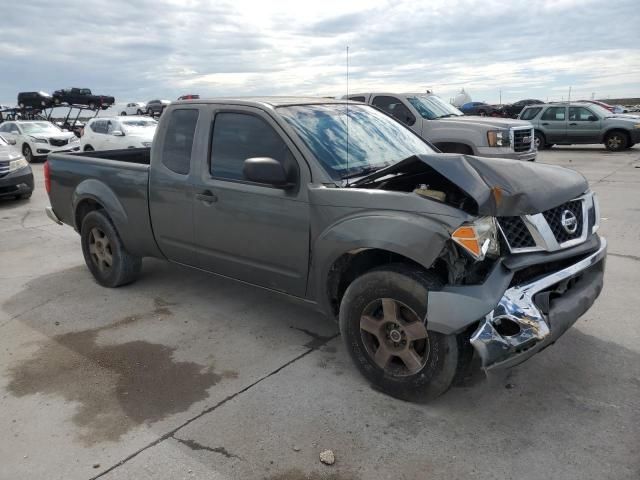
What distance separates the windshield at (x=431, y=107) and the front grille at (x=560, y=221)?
7.98 m

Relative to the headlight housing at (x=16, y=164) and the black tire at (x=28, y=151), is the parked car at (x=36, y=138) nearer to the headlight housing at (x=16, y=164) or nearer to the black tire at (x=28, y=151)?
the black tire at (x=28, y=151)

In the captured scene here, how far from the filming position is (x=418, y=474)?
8.62 ft

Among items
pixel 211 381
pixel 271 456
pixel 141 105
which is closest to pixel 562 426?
pixel 271 456

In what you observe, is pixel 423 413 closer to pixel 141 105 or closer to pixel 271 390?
pixel 271 390

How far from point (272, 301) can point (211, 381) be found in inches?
56.1

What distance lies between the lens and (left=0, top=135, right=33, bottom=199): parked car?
1027 cm

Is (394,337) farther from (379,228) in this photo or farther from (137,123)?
(137,123)

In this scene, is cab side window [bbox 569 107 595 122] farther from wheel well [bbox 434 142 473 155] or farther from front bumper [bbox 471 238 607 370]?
front bumper [bbox 471 238 607 370]

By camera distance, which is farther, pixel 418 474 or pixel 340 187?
pixel 340 187

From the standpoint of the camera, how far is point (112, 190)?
5086mm

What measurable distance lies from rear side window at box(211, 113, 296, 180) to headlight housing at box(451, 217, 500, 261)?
4.47ft

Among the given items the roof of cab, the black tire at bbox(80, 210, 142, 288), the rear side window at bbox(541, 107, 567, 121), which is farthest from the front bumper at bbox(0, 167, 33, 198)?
the rear side window at bbox(541, 107, 567, 121)

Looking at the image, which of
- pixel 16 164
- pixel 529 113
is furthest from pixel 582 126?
pixel 16 164

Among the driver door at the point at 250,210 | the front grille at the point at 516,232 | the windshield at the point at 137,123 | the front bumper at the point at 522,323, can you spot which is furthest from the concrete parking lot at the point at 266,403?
the windshield at the point at 137,123
